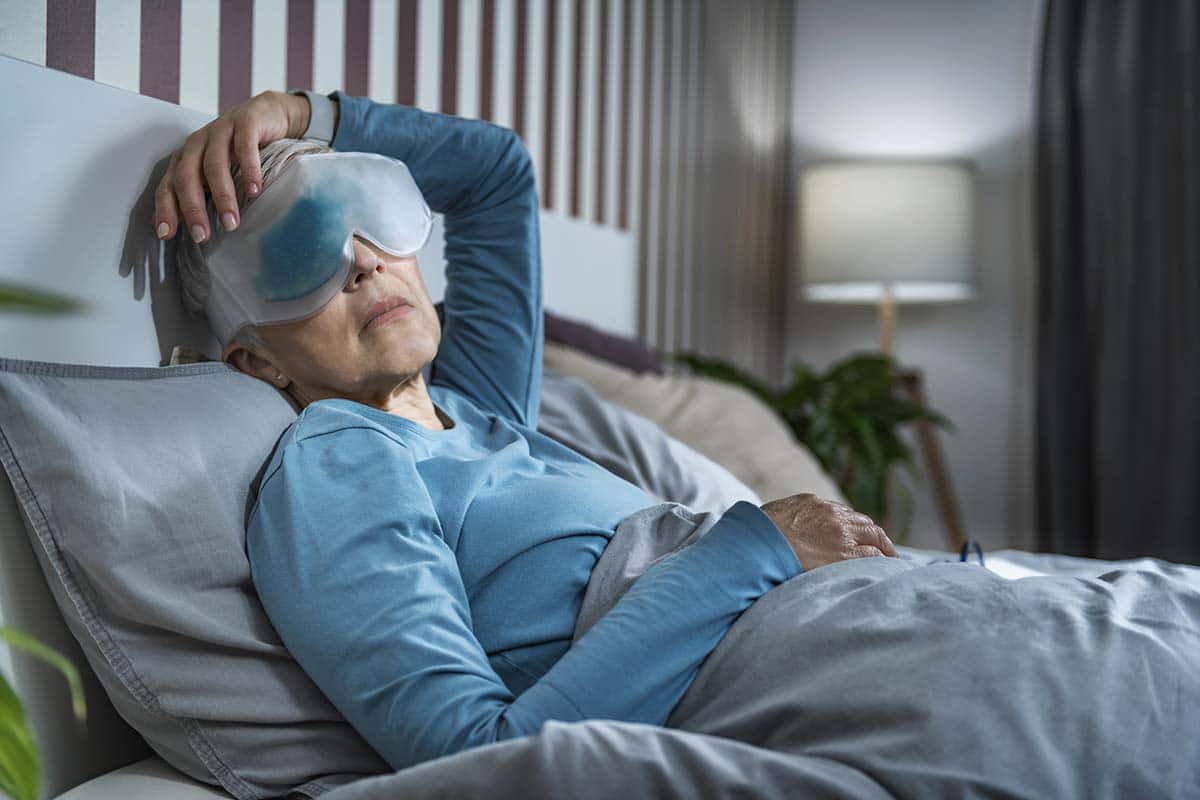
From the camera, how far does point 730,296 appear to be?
11.1 ft

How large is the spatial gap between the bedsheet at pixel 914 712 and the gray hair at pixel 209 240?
1.72ft

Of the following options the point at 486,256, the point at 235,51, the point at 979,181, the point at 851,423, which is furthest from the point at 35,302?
the point at 979,181

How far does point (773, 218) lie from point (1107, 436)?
123 centimetres

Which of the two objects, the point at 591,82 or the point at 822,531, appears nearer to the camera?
the point at 822,531

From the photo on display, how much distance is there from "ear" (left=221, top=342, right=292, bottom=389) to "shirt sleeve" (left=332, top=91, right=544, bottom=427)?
0.26m

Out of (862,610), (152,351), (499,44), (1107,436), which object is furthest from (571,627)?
(1107,436)

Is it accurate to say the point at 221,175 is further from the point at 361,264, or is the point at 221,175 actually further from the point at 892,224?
the point at 892,224

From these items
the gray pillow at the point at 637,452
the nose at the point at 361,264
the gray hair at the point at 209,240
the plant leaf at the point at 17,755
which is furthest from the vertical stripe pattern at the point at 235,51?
the plant leaf at the point at 17,755

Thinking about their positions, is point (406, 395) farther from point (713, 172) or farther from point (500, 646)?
point (713, 172)

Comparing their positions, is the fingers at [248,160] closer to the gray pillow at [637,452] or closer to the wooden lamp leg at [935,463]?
the gray pillow at [637,452]

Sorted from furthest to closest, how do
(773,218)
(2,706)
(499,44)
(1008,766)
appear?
(773,218) < (499,44) < (1008,766) < (2,706)

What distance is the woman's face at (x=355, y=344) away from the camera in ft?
3.44

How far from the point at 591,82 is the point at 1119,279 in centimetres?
171

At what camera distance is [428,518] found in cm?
86
